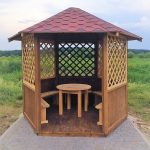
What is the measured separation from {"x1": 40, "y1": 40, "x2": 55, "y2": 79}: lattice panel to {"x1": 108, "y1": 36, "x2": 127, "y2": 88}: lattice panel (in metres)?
2.48

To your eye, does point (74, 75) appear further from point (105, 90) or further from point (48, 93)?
point (105, 90)

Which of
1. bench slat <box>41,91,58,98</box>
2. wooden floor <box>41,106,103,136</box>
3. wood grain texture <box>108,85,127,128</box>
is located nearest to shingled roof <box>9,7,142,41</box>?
wood grain texture <box>108,85,127,128</box>

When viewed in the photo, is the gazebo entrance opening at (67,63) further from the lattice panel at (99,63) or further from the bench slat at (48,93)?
the bench slat at (48,93)

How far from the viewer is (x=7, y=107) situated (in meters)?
11.2

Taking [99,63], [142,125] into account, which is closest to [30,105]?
[99,63]

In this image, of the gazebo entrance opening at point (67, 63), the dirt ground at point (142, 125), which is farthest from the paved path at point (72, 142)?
the gazebo entrance opening at point (67, 63)

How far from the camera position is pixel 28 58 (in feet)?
25.5

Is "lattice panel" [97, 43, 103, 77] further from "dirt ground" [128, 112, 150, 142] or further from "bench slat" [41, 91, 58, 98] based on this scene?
"dirt ground" [128, 112, 150, 142]

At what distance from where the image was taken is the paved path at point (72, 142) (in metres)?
6.30

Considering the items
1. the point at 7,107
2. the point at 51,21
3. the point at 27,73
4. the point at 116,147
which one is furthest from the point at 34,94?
the point at 7,107

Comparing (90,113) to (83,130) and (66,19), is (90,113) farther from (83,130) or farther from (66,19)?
(66,19)

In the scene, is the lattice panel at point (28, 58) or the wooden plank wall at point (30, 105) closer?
the lattice panel at point (28, 58)

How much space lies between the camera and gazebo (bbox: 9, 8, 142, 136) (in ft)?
22.3

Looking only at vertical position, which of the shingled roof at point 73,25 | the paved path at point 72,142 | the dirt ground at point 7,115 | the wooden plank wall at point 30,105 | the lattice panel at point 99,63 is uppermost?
the shingled roof at point 73,25
